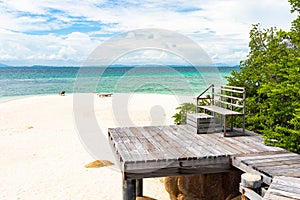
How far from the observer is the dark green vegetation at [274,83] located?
648cm

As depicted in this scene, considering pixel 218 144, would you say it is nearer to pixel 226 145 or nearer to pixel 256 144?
pixel 226 145

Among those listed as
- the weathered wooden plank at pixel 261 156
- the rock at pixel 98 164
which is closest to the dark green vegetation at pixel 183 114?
the rock at pixel 98 164

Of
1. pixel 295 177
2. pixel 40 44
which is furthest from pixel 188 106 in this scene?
pixel 40 44

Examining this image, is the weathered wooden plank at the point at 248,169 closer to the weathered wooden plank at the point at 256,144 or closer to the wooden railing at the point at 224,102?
the weathered wooden plank at the point at 256,144

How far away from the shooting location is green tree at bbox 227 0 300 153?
6.48 meters

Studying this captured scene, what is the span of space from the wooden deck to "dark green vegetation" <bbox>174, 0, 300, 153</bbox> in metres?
0.43

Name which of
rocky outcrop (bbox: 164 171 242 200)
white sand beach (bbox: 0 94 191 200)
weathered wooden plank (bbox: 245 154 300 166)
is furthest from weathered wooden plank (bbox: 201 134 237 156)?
white sand beach (bbox: 0 94 191 200)

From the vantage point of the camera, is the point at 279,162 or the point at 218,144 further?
the point at 218,144

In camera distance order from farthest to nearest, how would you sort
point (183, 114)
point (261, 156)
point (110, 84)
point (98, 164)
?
point (110, 84)
point (98, 164)
point (183, 114)
point (261, 156)

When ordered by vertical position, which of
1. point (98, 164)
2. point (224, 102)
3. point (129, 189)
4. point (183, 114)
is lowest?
point (98, 164)

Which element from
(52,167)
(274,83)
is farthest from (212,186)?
(52,167)

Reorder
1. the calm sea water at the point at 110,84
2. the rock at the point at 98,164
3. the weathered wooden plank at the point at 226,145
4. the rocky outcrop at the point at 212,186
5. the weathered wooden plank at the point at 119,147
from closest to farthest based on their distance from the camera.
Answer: the weathered wooden plank at the point at 119,147 → the weathered wooden plank at the point at 226,145 → the rocky outcrop at the point at 212,186 → the rock at the point at 98,164 → the calm sea water at the point at 110,84

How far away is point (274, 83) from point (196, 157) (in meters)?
2.96

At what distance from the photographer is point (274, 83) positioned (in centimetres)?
740
